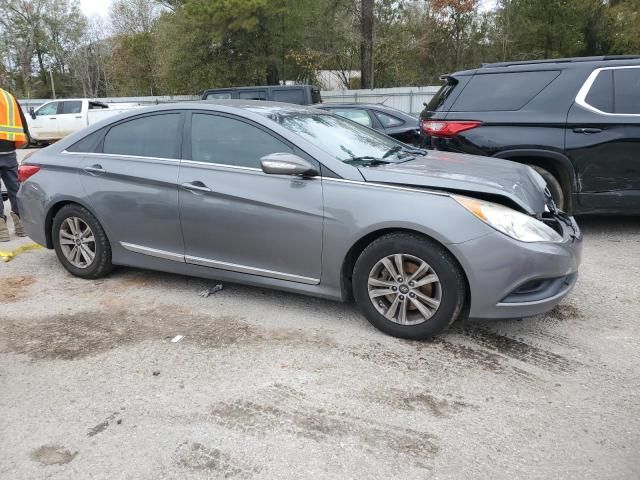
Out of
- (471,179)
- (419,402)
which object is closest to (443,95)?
(471,179)

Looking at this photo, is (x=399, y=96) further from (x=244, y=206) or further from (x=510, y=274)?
(x=510, y=274)

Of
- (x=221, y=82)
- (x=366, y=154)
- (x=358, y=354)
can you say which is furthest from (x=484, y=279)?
(x=221, y=82)

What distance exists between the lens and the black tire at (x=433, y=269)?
3.29 meters

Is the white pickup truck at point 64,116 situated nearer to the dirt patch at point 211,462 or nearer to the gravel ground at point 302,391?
the gravel ground at point 302,391

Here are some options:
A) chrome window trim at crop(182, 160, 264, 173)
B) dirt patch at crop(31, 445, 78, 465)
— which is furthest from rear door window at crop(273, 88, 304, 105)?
dirt patch at crop(31, 445, 78, 465)

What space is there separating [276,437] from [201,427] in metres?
0.38

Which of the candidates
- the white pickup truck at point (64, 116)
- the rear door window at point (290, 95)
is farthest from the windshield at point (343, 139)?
the white pickup truck at point (64, 116)

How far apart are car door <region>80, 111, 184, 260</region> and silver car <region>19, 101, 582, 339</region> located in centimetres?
1

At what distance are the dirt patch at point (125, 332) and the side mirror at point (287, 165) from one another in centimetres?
107

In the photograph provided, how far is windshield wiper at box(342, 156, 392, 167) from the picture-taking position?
3.77 meters

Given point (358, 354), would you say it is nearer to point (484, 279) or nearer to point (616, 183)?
point (484, 279)

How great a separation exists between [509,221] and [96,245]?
3.33 m

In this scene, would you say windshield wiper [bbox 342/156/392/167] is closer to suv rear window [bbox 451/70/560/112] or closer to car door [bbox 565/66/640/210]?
suv rear window [bbox 451/70/560/112]

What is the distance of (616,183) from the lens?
554cm
